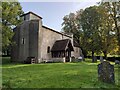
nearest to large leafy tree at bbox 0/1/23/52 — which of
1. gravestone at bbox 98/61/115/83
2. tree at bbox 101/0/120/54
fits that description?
tree at bbox 101/0/120/54

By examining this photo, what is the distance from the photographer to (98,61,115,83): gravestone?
13016 millimetres

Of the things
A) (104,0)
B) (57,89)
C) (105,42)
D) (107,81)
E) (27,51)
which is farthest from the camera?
(105,42)

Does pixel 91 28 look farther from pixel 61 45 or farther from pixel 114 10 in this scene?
pixel 114 10

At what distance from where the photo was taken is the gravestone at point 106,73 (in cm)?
1302

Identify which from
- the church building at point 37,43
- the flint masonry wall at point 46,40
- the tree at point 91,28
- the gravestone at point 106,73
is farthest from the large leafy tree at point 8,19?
the tree at point 91,28

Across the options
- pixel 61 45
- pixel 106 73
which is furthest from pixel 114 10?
pixel 106 73

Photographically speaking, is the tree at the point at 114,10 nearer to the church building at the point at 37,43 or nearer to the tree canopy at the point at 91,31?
the church building at the point at 37,43

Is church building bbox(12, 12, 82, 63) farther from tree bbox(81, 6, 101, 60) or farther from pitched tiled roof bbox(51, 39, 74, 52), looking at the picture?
tree bbox(81, 6, 101, 60)

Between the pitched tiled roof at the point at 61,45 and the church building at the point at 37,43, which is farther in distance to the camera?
the pitched tiled roof at the point at 61,45

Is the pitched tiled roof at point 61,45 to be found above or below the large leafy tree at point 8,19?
below

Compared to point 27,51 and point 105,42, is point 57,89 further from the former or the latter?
point 105,42

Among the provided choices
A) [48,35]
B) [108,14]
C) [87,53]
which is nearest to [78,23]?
[87,53]

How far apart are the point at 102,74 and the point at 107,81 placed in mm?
597

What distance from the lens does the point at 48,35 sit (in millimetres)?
42625
